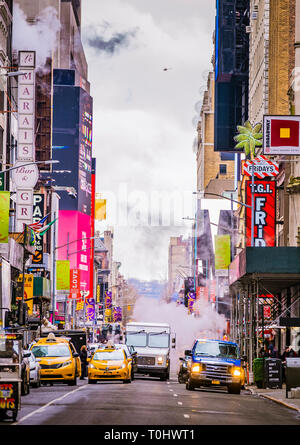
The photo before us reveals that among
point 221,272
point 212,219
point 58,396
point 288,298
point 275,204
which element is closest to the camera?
point 58,396

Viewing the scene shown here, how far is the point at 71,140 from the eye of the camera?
549 ft

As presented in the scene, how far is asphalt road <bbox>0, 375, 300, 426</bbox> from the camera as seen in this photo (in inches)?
854

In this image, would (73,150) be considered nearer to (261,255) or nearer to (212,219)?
(212,219)

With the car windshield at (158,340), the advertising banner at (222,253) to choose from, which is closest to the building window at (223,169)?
the advertising banner at (222,253)

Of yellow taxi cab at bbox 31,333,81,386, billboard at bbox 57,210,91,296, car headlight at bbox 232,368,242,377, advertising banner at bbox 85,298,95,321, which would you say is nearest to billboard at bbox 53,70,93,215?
billboard at bbox 57,210,91,296

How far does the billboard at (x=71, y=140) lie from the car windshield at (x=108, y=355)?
396 ft

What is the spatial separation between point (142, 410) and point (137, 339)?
30.2 meters

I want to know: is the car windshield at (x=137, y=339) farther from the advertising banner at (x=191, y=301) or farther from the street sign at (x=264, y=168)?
the advertising banner at (x=191, y=301)

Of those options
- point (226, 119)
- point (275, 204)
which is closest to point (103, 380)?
point (275, 204)

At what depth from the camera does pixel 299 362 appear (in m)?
35.9

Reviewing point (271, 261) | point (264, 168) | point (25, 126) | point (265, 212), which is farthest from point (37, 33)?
point (271, 261)

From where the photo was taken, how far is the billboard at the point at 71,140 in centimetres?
16438

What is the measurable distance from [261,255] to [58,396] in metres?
17.9

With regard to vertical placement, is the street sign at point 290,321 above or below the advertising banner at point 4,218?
below
